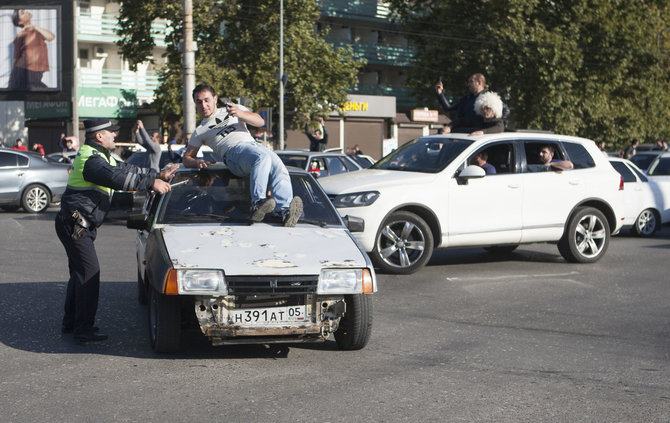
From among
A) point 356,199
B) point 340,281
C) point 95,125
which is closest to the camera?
point 340,281

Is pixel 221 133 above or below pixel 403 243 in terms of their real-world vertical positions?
above

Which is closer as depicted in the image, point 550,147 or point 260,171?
point 260,171

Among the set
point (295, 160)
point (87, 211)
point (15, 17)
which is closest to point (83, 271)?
point (87, 211)

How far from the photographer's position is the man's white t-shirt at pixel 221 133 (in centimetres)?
799

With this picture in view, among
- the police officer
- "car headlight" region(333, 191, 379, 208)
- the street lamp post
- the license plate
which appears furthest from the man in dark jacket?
the street lamp post

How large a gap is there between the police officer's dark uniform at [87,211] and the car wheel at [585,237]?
7.10 metres

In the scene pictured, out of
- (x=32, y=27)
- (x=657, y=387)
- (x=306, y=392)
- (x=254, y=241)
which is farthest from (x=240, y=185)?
(x=32, y=27)

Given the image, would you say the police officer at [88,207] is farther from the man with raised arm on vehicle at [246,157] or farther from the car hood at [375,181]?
the car hood at [375,181]

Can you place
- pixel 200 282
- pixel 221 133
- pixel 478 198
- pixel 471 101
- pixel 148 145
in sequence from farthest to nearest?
pixel 148 145 < pixel 471 101 < pixel 478 198 < pixel 221 133 < pixel 200 282

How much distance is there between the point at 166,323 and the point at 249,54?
37509 millimetres

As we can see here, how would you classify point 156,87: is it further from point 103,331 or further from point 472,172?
point 103,331

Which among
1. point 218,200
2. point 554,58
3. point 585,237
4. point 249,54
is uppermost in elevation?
point 249,54

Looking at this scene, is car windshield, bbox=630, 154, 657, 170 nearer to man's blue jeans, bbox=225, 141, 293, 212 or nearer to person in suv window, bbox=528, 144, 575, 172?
person in suv window, bbox=528, 144, 575, 172

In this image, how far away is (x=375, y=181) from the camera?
38.0 ft
